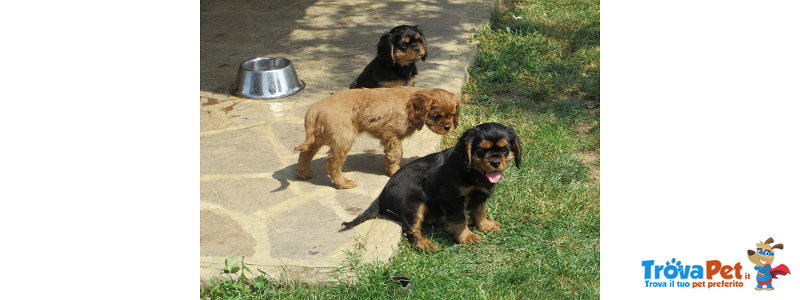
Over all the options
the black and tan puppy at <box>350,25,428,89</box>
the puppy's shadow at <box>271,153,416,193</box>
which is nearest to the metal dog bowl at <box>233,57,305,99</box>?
the black and tan puppy at <box>350,25,428,89</box>

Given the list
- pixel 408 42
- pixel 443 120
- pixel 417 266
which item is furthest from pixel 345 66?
pixel 417 266

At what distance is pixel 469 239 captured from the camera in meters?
6.11

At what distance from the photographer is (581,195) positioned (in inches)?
266

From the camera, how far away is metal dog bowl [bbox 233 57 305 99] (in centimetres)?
864

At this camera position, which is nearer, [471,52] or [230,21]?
[471,52]

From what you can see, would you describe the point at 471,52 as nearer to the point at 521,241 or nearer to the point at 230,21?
the point at 230,21

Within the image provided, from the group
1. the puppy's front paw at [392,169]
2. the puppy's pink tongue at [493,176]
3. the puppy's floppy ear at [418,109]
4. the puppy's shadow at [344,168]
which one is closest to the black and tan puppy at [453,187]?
the puppy's pink tongue at [493,176]

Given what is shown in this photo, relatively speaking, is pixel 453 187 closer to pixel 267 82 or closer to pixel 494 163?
pixel 494 163

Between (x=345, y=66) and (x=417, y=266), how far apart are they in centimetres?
431
